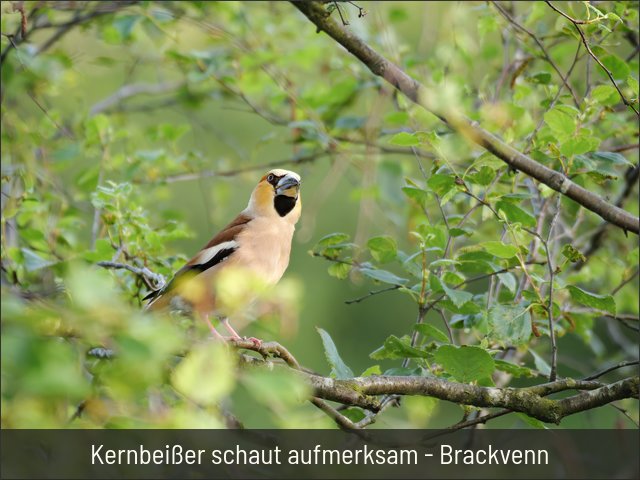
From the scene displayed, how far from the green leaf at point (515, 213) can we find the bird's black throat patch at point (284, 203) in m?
1.29

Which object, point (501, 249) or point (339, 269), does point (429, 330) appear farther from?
point (339, 269)

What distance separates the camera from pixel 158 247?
328cm

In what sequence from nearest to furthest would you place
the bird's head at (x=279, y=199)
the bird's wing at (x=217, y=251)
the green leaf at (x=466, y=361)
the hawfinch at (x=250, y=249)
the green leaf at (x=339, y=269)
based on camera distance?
the green leaf at (x=466, y=361) → the green leaf at (x=339, y=269) → the hawfinch at (x=250, y=249) → the bird's wing at (x=217, y=251) → the bird's head at (x=279, y=199)

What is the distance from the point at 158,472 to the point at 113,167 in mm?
1941

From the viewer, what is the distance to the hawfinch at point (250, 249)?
11.1 ft

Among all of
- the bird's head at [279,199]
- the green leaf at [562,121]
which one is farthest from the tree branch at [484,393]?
the bird's head at [279,199]

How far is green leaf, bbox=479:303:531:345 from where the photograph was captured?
2.58 meters

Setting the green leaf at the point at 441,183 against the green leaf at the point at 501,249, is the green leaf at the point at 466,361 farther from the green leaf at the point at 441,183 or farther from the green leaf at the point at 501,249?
the green leaf at the point at 441,183

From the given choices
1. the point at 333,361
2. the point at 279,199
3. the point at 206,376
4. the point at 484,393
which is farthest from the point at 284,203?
the point at 206,376

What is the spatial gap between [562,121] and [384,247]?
2.19 feet

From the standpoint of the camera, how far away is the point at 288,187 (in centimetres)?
387

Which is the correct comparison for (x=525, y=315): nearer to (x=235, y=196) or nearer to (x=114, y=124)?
(x=114, y=124)

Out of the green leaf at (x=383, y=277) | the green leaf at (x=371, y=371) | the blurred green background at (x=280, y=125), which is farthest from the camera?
the blurred green background at (x=280, y=125)

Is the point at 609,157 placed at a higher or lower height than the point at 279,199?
lower
